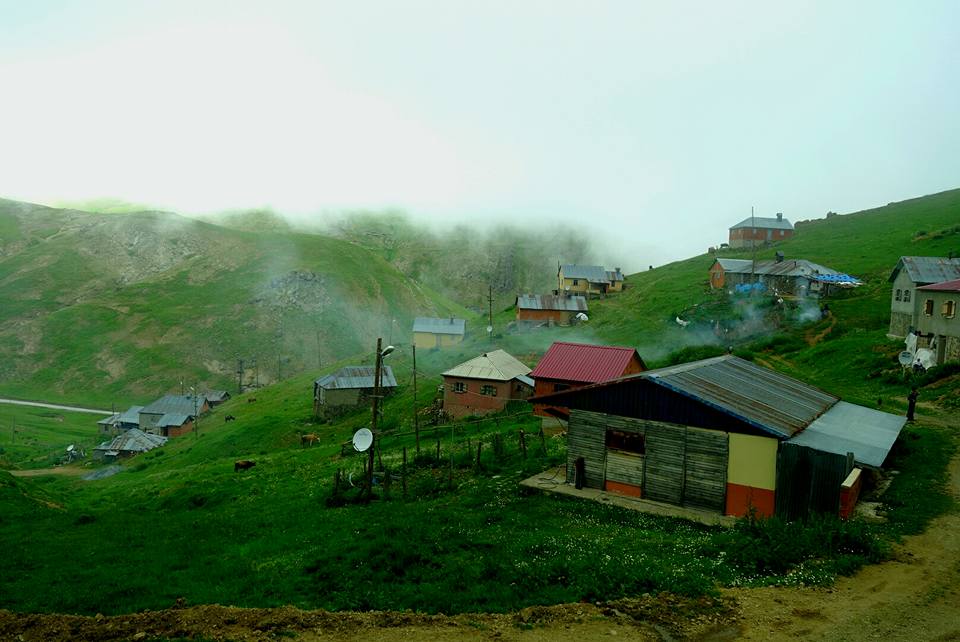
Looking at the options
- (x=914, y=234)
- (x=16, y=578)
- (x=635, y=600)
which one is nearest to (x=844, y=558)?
(x=635, y=600)

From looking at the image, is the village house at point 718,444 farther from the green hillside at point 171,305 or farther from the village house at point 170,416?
the green hillside at point 171,305

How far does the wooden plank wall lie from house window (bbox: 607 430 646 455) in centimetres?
19

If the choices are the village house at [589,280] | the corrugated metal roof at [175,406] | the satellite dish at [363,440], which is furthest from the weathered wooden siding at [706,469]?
the village house at [589,280]

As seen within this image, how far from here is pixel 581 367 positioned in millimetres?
43438

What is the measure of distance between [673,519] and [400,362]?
231 feet

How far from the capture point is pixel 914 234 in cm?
9194

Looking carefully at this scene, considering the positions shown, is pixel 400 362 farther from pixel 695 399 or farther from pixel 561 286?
pixel 695 399

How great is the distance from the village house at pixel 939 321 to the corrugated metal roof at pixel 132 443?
74959 mm

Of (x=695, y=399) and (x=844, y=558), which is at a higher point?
(x=695, y=399)

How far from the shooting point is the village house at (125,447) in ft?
217

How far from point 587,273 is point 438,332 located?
35072 mm

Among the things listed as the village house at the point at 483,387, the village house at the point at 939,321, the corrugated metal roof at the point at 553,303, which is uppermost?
the village house at the point at 939,321

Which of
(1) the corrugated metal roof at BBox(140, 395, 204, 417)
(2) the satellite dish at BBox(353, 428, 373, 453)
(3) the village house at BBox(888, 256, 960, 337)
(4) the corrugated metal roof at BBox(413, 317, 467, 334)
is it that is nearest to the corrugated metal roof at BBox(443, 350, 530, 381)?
(2) the satellite dish at BBox(353, 428, 373, 453)

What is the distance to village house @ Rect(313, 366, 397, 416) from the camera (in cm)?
6619
